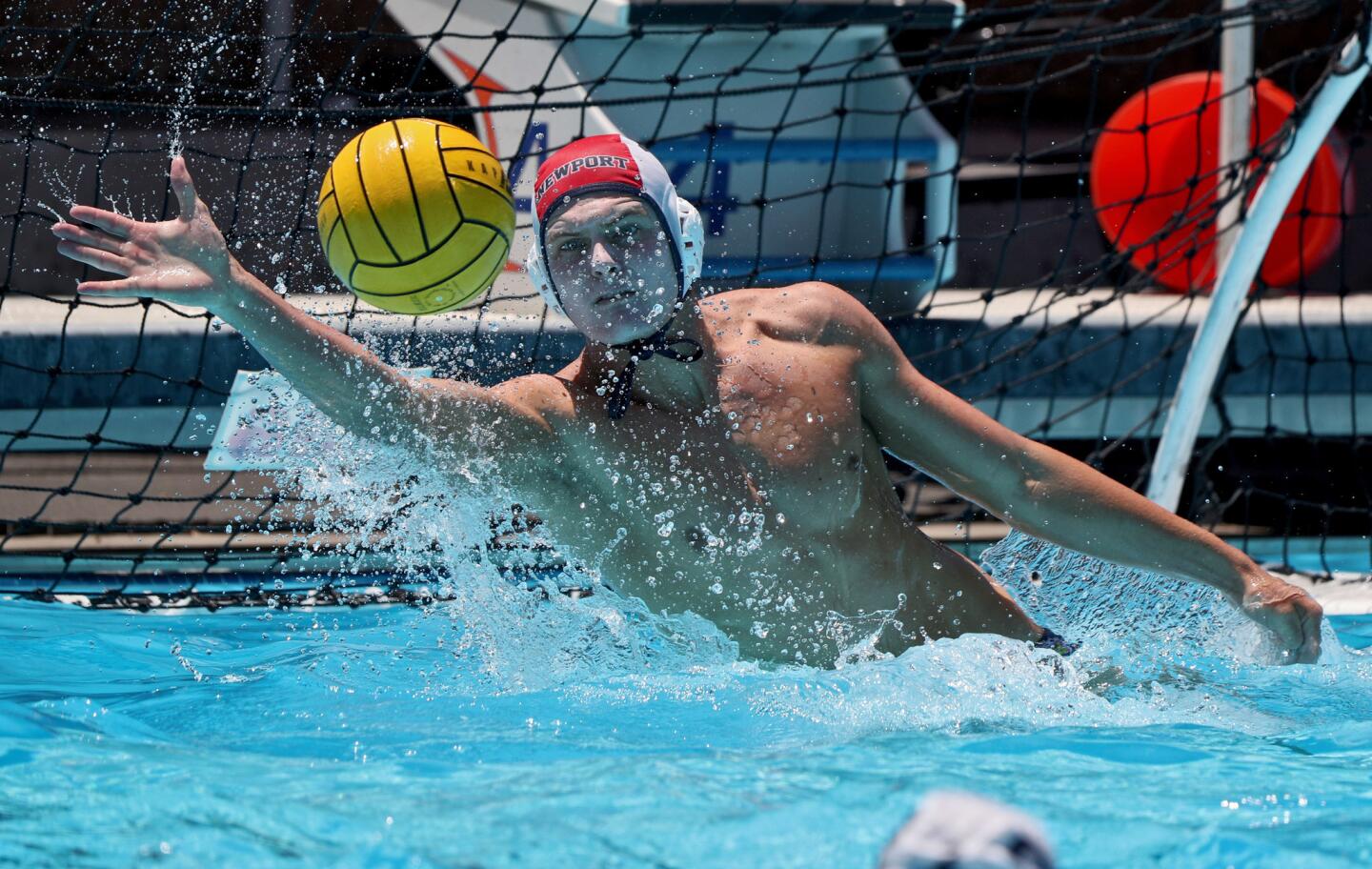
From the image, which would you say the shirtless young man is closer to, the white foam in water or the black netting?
the white foam in water

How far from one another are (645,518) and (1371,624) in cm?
227

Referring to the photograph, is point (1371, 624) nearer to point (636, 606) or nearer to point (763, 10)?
point (636, 606)

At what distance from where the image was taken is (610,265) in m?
2.61

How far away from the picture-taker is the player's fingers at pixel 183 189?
2342 millimetres

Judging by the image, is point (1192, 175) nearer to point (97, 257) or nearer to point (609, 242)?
point (609, 242)

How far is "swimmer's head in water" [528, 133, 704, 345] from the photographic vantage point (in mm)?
2619

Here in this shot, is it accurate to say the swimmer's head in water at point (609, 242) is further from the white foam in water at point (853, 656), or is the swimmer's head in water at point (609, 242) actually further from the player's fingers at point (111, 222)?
the player's fingers at point (111, 222)

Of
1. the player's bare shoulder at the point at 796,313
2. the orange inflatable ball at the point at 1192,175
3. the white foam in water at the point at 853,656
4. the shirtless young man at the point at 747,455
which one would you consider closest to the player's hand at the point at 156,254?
the shirtless young man at the point at 747,455

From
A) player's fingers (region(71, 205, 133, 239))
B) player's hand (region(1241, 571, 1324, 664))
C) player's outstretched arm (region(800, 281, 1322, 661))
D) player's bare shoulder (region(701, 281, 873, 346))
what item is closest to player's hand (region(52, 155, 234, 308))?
player's fingers (region(71, 205, 133, 239))

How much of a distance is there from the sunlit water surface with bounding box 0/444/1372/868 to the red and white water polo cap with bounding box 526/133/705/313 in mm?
690

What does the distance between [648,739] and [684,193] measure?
3.06 meters

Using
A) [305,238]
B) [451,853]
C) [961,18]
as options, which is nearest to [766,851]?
[451,853]

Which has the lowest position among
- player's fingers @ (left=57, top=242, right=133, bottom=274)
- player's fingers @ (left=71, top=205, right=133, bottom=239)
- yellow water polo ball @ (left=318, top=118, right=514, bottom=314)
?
player's fingers @ (left=57, top=242, right=133, bottom=274)

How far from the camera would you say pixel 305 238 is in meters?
4.74
